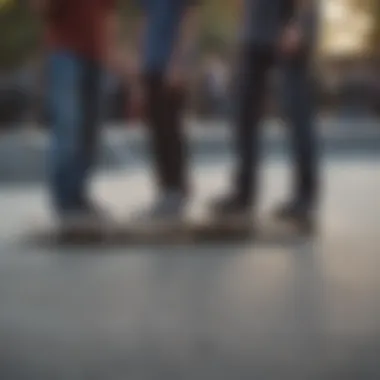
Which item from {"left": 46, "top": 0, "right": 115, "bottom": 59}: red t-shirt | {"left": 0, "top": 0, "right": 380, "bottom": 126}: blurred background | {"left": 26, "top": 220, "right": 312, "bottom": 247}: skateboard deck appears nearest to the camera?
{"left": 0, "top": 0, "right": 380, "bottom": 126}: blurred background

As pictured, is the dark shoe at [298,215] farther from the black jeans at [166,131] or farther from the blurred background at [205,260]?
the black jeans at [166,131]

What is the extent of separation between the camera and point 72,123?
1.80 meters

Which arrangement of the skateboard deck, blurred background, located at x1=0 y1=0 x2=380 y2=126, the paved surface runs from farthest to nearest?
the skateboard deck, blurred background, located at x1=0 y1=0 x2=380 y2=126, the paved surface

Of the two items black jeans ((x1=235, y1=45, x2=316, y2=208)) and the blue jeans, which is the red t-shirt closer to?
the blue jeans

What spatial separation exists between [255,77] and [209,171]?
122 mm

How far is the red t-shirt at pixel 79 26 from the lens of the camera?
1.74m

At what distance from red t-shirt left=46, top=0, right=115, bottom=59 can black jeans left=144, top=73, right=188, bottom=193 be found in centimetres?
8

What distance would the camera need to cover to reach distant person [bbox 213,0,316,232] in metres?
1.69

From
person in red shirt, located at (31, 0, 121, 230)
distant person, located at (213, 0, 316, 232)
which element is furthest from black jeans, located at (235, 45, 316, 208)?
person in red shirt, located at (31, 0, 121, 230)

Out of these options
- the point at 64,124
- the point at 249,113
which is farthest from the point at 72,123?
the point at 249,113

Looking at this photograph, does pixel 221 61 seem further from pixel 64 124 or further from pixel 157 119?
pixel 64 124

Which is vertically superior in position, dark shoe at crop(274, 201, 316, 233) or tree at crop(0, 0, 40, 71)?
tree at crop(0, 0, 40, 71)

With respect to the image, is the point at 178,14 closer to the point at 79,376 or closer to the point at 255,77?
the point at 255,77

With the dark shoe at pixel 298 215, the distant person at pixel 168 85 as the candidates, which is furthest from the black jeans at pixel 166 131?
the dark shoe at pixel 298 215
